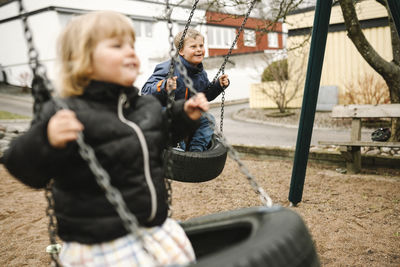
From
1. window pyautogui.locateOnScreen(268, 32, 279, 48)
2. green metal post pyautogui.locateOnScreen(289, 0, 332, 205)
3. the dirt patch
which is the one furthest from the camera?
window pyautogui.locateOnScreen(268, 32, 279, 48)

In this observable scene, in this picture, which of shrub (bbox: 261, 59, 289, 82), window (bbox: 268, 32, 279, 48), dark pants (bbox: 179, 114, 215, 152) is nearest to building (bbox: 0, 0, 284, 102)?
shrub (bbox: 261, 59, 289, 82)

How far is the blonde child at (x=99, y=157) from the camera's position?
3.64ft

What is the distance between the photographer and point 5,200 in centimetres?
427

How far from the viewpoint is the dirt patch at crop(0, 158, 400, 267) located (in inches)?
102

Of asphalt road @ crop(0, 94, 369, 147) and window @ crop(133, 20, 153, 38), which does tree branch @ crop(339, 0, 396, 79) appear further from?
window @ crop(133, 20, 153, 38)

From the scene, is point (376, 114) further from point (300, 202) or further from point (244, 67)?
point (244, 67)

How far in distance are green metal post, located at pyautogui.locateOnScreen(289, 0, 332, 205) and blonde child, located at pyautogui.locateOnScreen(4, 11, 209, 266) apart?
220 cm

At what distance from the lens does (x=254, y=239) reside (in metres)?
1.07

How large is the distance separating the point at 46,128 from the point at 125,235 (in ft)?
1.37

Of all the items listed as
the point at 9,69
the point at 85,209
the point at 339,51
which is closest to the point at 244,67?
the point at 339,51

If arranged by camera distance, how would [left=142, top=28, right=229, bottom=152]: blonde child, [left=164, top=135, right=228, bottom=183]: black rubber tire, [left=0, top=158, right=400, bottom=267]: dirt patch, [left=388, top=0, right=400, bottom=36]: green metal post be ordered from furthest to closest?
[left=142, top=28, right=229, bottom=152]: blonde child, [left=388, top=0, right=400, bottom=36]: green metal post, [left=0, top=158, right=400, bottom=267]: dirt patch, [left=164, top=135, right=228, bottom=183]: black rubber tire

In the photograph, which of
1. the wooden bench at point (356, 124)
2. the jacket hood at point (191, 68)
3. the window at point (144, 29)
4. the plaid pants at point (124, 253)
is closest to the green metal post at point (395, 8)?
the jacket hood at point (191, 68)

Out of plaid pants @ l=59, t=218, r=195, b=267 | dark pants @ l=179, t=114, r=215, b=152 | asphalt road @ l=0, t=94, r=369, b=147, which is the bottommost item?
asphalt road @ l=0, t=94, r=369, b=147

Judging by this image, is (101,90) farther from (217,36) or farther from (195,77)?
(217,36)
